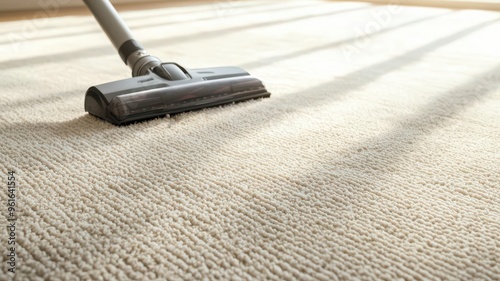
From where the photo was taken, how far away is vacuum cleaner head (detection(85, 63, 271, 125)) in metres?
0.87

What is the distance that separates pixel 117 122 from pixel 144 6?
8.24ft

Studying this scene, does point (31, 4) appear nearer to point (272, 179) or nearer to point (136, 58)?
point (136, 58)

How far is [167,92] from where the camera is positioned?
915 mm

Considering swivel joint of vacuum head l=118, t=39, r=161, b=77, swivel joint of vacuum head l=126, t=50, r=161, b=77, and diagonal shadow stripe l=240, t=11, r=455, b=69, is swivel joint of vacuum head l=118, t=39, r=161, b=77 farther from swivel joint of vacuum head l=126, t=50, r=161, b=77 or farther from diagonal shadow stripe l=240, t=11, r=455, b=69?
diagonal shadow stripe l=240, t=11, r=455, b=69

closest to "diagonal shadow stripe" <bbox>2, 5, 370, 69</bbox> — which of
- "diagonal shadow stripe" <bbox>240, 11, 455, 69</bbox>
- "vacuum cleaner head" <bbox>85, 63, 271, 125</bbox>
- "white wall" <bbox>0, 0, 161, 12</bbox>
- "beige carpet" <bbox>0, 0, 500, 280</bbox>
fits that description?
"beige carpet" <bbox>0, 0, 500, 280</bbox>

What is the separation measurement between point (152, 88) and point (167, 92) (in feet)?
0.09

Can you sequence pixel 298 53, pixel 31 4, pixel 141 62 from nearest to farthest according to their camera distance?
pixel 141 62, pixel 298 53, pixel 31 4

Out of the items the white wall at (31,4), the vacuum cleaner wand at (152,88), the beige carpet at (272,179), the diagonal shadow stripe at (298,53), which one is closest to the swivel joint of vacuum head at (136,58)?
the vacuum cleaner wand at (152,88)

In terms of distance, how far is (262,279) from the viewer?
18.1 inches

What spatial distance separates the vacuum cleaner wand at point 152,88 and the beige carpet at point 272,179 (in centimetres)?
3

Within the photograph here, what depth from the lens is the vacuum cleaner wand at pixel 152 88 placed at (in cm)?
87

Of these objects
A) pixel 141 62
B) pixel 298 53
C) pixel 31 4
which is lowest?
pixel 298 53

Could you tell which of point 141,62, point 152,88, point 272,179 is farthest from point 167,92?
point 272,179

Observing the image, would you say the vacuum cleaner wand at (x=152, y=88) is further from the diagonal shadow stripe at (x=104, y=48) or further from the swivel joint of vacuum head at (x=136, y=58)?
the diagonal shadow stripe at (x=104, y=48)
